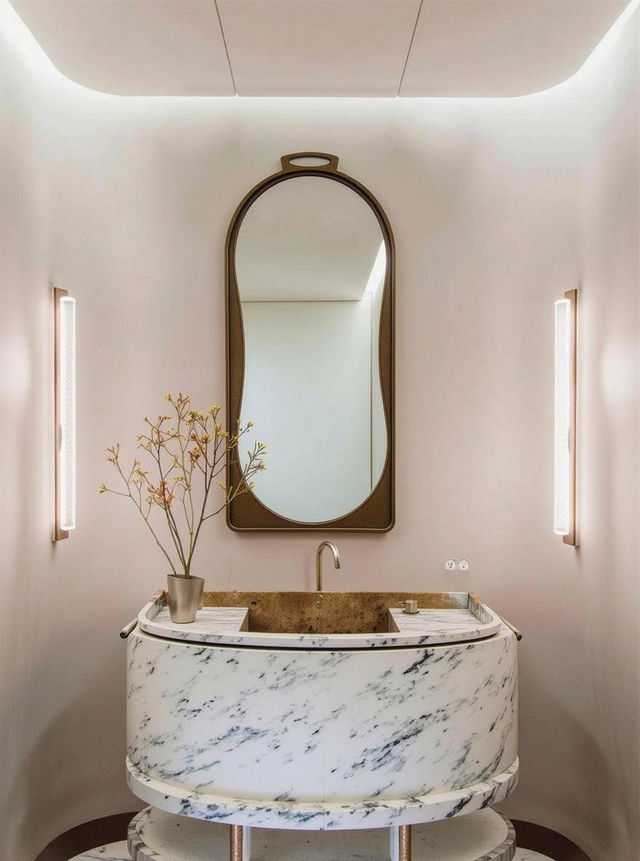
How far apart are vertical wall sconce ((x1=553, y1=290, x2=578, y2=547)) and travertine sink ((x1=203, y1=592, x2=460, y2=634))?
1.59 ft

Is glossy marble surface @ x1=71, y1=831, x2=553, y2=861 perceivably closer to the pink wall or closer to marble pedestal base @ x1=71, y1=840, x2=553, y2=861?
marble pedestal base @ x1=71, y1=840, x2=553, y2=861

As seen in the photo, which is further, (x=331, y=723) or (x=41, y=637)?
(x=41, y=637)

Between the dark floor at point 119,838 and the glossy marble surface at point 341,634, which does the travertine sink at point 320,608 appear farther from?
the dark floor at point 119,838

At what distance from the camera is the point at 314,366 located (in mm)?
2898

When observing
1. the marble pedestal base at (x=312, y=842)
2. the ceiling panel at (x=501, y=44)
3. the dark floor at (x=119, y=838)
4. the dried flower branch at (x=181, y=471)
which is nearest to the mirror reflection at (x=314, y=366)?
the dried flower branch at (x=181, y=471)

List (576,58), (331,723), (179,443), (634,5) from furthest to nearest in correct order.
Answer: (179,443)
(576,58)
(634,5)
(331,723)

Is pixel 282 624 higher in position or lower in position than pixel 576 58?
lower

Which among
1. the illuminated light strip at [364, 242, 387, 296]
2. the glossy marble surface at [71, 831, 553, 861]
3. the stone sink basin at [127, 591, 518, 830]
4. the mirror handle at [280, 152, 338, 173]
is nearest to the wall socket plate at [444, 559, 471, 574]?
the stone sink basin at [127, 591, 518, 830]

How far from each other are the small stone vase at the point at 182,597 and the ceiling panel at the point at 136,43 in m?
1.65

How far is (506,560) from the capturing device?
2.95 meters

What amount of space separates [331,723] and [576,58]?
2.18 m

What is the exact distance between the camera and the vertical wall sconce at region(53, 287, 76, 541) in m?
2.79

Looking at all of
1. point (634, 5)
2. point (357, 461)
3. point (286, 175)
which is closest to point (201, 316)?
point (286, 175)

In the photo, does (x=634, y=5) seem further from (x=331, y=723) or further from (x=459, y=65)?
(x=331, y=723)
